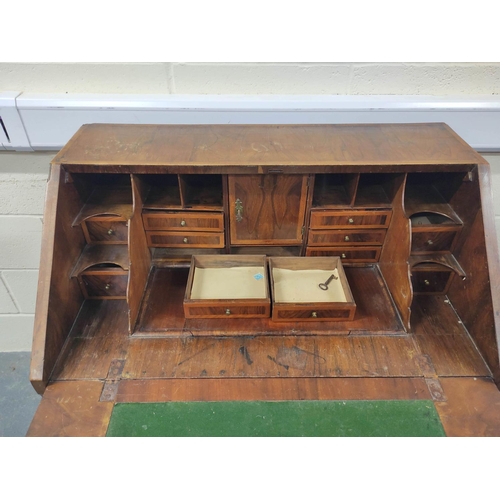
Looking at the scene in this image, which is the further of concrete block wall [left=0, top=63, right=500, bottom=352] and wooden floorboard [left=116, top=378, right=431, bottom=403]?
concrete block wall [left=0, top=63, right=500, bottom=352]

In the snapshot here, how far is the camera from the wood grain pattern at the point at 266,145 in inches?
37.6

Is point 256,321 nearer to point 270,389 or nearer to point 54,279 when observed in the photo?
point 270,389

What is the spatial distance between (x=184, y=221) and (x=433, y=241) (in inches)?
29.3

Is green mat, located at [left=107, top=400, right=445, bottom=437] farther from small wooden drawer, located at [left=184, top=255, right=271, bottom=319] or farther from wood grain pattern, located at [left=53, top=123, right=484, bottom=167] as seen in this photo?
A: wood grain pattern, located at [left=53, top=123, right=484, bottom=167]

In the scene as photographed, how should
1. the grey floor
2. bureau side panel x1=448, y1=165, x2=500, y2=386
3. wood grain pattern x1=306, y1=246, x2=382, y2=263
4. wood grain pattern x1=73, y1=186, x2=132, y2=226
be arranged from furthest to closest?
the grey floor < wood grain pattern x1=306, y1=246, x2=382, y2=263 < wood grain pattern x1=73, y1=186, x2=132, y2=226 < bureau side panel x1=448, y1=165, x2=500, y2=386

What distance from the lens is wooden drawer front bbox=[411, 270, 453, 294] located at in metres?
1.09

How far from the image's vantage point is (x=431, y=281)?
1.11m

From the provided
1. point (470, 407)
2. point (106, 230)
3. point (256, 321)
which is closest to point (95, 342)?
point (106, 230)

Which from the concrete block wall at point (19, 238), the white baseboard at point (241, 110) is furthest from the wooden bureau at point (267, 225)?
the concrete block wall at point (19, 238)

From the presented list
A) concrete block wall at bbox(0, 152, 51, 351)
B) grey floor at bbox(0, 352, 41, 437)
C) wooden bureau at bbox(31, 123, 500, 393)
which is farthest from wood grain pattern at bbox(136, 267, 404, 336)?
grey floor at bbox(0, 352, 41, 437)

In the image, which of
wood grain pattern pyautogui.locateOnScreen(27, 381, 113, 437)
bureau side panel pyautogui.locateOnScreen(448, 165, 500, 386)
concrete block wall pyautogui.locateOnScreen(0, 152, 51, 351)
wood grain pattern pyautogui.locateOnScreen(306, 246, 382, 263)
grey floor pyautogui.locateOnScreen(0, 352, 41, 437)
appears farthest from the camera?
grey floor pyautogui.locateOnScreen(0, 352, 41, 437)

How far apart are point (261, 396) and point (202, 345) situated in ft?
0.71

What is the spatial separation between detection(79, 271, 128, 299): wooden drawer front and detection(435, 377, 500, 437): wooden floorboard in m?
0.92

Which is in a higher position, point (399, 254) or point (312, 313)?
point (399, 254)
